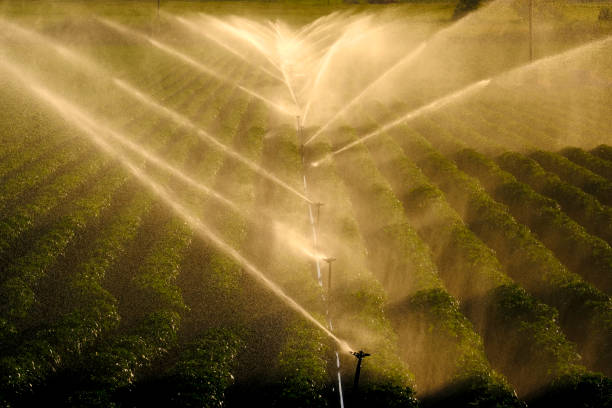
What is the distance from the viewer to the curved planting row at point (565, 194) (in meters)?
20.5

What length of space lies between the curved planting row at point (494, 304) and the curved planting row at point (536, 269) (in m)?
0.89

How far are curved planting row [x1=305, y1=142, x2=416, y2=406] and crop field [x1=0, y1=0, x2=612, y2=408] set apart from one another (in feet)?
0.20

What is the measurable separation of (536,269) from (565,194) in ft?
24.0

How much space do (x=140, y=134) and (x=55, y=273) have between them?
54.2ft

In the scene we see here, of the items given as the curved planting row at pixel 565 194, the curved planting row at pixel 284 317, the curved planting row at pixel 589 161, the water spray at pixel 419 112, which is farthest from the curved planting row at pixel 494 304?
the curved planting row at pixel 589 161

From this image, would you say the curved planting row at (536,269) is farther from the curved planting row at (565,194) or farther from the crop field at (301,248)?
the curved planting row at (565,194)

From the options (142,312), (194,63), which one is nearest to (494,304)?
(142,312)

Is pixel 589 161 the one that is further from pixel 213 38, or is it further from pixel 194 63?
pixel 213 38

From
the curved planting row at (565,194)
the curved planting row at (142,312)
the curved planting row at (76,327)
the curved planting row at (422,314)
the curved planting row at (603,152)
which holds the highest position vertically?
the curved planting row at (76,327)

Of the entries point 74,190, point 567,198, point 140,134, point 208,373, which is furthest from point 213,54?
point 208,373

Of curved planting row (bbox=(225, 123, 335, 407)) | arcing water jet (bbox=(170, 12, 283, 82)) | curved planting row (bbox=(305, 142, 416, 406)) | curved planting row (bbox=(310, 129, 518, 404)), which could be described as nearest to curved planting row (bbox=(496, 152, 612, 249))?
curved planting row (bbox=(310, 129, 518, 404))

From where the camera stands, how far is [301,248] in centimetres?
1941

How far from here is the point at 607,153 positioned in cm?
2828

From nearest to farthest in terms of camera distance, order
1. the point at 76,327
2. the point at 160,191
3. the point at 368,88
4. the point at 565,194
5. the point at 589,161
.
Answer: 1. the point at 76,327
2. the point at 565,194
3. the point at 160,191
4. the point at 589,161
5. the point at 368,88
